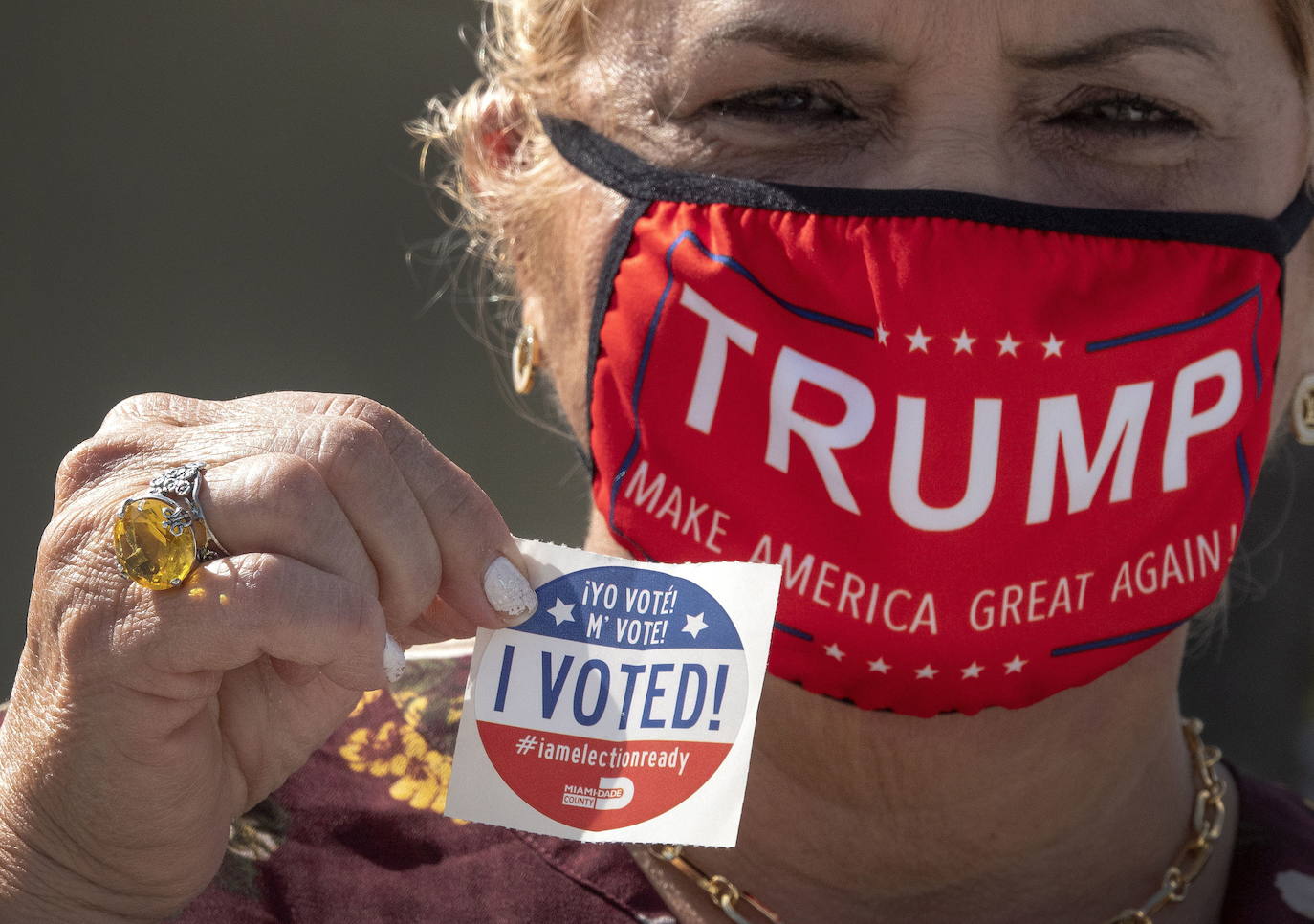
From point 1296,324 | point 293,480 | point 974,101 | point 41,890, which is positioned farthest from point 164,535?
point 1296,324

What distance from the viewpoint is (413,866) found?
1.75 m

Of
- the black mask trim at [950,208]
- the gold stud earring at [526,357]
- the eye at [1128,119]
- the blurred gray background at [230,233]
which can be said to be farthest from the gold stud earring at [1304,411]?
the blurred gray background at [230,233]

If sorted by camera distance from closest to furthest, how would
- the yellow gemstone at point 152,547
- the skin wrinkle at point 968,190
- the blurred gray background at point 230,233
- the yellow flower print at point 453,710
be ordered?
1. the yellow gemstone at point 152,547
2. the skin wrinkle at point 968,190
3. the yellow flower print at point 453,710
4. the blurred gray background at point 230,233

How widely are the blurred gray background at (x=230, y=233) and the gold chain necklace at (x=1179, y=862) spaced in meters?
1.57

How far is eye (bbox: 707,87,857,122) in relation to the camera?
1.70m

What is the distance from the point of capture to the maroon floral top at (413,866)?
5.54ft

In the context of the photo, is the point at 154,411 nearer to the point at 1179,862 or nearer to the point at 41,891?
the point at 41,891

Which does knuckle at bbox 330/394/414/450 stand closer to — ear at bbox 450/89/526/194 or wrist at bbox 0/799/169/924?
wrist at bbox 0/799/169/924

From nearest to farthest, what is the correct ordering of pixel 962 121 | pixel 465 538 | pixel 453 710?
pixel 465 538
pixel 962 121
pixel 453 710

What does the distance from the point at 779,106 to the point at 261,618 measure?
35.9 inches

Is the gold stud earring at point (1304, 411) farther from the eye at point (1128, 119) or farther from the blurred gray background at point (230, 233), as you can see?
the blurred gray background at point (230, 233)

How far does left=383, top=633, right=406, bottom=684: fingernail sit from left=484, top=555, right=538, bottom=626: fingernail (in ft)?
0.31

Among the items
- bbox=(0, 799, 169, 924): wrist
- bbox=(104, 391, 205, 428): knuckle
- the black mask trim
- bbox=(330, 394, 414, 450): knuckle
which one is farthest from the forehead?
bbox=(0, 799, 169, 924): wrist

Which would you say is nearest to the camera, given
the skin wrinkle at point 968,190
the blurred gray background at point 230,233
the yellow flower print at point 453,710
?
the skin wrinkle at point 968,190
